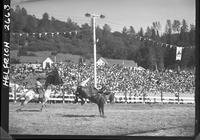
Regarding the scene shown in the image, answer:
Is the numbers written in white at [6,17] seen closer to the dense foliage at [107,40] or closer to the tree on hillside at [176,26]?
the dense foliage at [107,40]

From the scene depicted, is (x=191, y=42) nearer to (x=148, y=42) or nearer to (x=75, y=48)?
(x=148, y=42)

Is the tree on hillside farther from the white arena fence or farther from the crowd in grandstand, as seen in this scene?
the white arena fence

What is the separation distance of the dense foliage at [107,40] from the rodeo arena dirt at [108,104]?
25cm

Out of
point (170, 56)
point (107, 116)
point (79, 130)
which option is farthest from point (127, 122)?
point (170, 56)

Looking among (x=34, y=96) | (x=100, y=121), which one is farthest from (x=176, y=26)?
(x=34, y=96)

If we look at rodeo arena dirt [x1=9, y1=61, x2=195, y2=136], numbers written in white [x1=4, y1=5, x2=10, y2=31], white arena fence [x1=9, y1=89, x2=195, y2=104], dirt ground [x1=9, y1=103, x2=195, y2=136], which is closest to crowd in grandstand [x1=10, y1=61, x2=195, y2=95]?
rodeo arena dirt [x1=9, y1=61, x2=195, y2=136]

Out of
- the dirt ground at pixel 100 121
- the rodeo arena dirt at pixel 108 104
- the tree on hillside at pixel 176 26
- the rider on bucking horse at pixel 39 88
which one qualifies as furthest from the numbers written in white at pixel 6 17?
the tree on hillside at pixel 176 26

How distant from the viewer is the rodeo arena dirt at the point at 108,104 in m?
7.72

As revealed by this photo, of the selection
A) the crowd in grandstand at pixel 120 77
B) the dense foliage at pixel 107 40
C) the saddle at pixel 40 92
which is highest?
the dense foliage at pixel 107 40

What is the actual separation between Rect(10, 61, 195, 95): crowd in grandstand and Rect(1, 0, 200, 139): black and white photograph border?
0.02 m

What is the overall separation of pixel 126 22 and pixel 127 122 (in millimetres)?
Answer: 1776

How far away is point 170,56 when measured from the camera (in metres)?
8.02

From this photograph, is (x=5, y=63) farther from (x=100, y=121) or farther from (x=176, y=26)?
(x=176, y=26)

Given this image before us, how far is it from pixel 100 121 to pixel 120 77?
91cm
